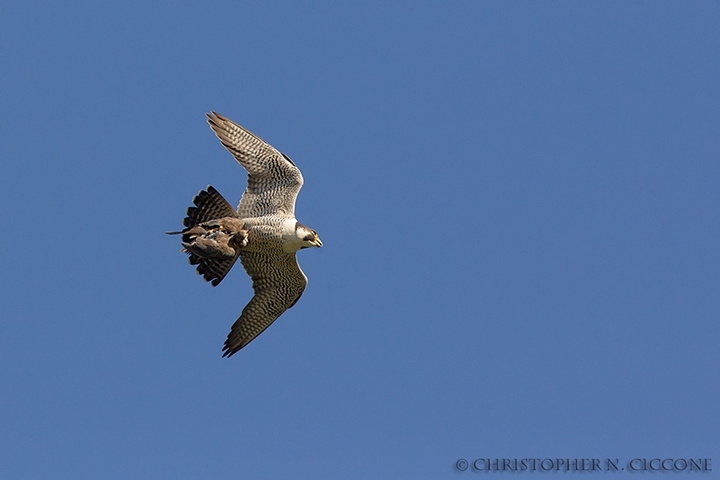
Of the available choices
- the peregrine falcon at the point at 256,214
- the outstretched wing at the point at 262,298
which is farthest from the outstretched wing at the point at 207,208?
the outstretched wing at the point at 262,298

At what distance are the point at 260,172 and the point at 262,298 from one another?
7.05 ft

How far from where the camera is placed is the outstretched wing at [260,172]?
76.6 ft

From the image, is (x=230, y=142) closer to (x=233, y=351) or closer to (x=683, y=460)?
(x=233, y=351)

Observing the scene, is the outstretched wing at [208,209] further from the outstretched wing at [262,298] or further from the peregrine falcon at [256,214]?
the outstretched wing at [262,298]

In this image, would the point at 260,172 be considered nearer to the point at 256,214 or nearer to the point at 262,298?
the point at 256,214

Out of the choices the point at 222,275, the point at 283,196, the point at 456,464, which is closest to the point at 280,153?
the point at 283,196

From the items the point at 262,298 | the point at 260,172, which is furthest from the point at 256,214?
the point at 262,298

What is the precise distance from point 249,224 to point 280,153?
1220mm

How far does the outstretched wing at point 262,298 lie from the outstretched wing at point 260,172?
3.15ft

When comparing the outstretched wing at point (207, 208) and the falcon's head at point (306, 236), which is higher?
the outstretched wing at point (207, 208)

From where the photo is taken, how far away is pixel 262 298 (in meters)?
24.2

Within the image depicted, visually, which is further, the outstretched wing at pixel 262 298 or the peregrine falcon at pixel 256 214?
the outstretched wing at pixel 262 298

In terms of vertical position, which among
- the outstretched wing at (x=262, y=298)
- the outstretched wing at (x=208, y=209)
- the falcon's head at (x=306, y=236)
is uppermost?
the outstretched wing at (x=208, y=209)

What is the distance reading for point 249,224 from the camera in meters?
23.4
